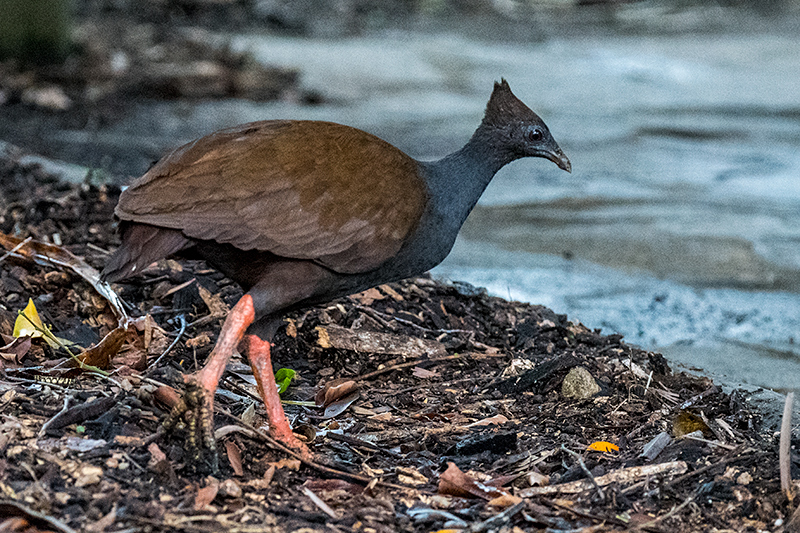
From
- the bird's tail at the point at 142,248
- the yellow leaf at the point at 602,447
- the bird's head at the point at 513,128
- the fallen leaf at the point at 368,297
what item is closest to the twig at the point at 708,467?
the yellow leaf at the point at 602,447

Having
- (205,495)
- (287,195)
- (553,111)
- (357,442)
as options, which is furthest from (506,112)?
(553,111)

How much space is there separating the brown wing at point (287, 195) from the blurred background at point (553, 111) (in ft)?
6.78

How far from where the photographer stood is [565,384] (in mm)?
3836

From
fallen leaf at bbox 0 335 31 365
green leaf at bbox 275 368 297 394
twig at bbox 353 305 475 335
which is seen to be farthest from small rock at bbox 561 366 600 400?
fallen leaf at bbox 0 335 31 365

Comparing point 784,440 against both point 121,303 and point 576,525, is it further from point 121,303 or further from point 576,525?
point 121,303

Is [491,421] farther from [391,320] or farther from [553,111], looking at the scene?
[553,111]

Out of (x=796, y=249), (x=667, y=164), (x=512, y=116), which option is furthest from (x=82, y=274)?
(x=667, y=164)

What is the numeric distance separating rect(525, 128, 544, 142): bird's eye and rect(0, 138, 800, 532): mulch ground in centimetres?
96

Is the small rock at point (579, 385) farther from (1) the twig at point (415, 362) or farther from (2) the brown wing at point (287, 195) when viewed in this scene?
(2) the brown wing at point (287, 195)

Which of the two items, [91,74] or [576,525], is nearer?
[576,525]

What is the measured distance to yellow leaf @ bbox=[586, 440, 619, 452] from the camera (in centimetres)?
338

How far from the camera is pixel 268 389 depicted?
349cm

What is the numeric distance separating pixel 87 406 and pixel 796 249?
5172 mm

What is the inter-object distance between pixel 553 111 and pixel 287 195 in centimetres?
852
